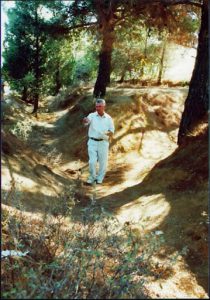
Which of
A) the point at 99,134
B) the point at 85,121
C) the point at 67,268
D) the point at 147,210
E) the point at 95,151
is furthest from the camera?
the point at 95,151

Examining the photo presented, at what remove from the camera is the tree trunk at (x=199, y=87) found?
37.4 ft

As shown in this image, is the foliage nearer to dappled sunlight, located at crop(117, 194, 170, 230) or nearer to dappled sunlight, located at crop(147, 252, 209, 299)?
dappled sunlight, located at crop(147, 252, 209, 299)

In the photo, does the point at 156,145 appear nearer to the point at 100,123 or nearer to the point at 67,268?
the point at 100,123

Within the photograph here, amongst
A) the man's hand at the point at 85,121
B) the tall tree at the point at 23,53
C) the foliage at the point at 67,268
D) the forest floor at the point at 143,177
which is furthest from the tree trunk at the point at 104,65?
the foliage at the point at 67,268

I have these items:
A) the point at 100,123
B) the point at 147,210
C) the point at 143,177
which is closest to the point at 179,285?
the point at 147,210

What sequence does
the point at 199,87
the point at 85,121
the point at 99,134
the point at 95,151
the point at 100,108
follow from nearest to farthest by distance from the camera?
the point at 85,121 → the point at 100,108 → the point at 99,134 → the point at 95,151 → the point at 199,87

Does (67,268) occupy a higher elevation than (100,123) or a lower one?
lower

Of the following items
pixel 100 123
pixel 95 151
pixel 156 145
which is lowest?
pixel 156 145

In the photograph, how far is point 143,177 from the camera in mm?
11789

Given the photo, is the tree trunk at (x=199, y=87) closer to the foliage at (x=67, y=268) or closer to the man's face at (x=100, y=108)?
the man's face at (x=100, y=108)

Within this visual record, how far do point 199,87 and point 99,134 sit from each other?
2.99m

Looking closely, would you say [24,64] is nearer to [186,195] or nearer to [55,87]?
[55,87]

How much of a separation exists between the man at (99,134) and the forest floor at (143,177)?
625 millimetres

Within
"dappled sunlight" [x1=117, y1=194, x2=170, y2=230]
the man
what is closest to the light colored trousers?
the man
